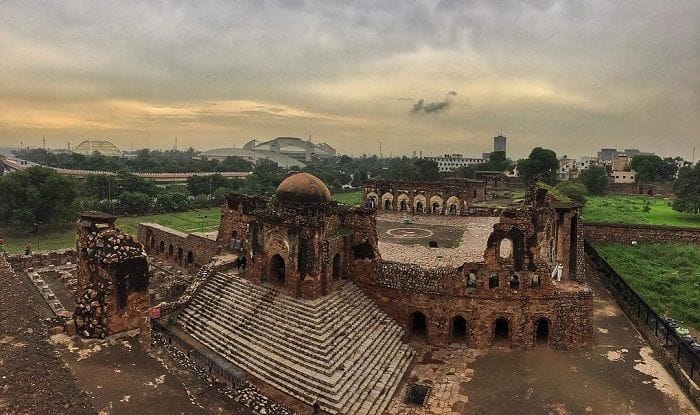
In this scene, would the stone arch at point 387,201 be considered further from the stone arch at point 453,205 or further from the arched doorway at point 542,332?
the arched doorway at point 542,332

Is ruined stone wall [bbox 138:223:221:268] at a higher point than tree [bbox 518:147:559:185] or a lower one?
lower

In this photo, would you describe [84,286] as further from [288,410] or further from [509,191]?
[509,191]

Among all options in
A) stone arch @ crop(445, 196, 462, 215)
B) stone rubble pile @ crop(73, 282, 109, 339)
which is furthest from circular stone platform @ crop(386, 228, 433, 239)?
stone rubble pile @ crop(73, 282, 109, 339)

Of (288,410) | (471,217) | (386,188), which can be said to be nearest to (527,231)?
(288,410)

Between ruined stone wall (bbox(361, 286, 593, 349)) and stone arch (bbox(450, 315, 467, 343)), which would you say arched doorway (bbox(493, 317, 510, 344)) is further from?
stone arch (bbox(450, 315, 467, 343))

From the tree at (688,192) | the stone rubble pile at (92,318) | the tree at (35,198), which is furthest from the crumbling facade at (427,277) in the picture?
the tree at (688,192)

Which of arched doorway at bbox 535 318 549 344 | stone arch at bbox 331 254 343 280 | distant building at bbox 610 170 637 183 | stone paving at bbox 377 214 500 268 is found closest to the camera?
arched doorway at bbox 535 318 549 344

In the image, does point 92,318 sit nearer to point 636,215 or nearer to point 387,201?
point 387,201
